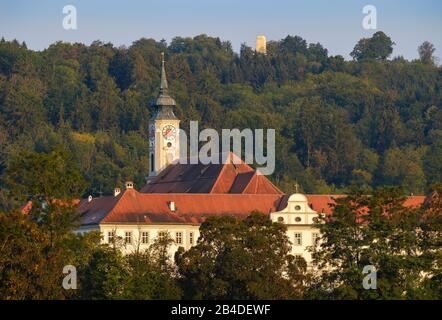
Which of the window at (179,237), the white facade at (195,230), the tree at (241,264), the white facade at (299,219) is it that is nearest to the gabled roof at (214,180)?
the white facade at (299,219)

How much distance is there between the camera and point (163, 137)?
126250mm

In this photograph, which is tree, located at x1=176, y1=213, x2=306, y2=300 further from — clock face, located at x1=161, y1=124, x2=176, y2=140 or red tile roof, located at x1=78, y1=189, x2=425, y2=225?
clock face, located at x1=161, y1=124, x2=176, y2=140

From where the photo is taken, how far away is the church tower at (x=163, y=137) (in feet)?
408

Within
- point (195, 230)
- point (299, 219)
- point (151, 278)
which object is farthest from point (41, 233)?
point (299, 219)

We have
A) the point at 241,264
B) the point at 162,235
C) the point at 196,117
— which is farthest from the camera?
the point at 196,117

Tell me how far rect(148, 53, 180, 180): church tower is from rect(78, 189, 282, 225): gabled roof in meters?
18.6

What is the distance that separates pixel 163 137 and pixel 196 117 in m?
37.3

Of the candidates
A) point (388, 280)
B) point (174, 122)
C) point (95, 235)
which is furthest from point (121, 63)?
point (388, 280)

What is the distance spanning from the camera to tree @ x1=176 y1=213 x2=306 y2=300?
74688 millimetres

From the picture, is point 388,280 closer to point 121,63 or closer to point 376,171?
point 376,171

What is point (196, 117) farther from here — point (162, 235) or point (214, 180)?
point (162, 235)

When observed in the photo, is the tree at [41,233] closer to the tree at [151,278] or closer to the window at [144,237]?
the tree at [151,278]

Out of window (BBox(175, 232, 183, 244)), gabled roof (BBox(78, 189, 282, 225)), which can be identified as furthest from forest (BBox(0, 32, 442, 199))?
window (BBox(175, 232, 183, 244))

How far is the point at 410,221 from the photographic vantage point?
263ft
